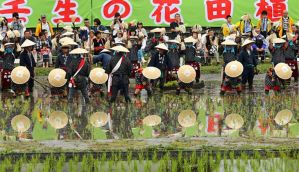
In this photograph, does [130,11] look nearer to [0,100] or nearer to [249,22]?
[249,22]

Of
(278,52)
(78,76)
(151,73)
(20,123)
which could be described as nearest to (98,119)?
(20,123)

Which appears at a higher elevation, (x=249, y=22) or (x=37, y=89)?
(x=249, y=22)

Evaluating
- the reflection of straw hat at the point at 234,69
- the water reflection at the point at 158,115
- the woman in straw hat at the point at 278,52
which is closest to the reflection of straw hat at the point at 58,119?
the water reflection at the point at 158,115

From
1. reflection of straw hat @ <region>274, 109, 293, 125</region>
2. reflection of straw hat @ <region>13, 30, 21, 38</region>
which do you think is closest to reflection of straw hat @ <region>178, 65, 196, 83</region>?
reflection of straw hat @ <region>274, 109, 293, 125</region>

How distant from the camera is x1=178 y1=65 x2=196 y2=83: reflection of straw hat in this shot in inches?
925

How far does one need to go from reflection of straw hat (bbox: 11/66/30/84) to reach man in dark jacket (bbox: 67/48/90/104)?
4.37ft

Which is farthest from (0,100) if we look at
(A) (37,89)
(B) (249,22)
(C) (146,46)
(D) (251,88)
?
(B) (249,22)

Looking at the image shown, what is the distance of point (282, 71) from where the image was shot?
23688 mm

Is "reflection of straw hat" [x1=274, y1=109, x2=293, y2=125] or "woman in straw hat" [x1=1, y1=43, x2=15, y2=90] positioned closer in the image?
"reflection of straw hat" [x1=274, y1=109, x2=293, y2=125]

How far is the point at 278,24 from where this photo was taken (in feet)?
92.8

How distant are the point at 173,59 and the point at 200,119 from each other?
5.36 meters

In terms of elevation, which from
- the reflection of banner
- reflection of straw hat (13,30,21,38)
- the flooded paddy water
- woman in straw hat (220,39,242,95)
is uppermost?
the reflection of banner

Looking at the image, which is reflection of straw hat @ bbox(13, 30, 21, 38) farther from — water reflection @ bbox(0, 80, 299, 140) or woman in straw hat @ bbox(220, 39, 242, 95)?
woman in straw hat @ bbox(220, 39, 242, 95)

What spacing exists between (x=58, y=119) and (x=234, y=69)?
533cm
